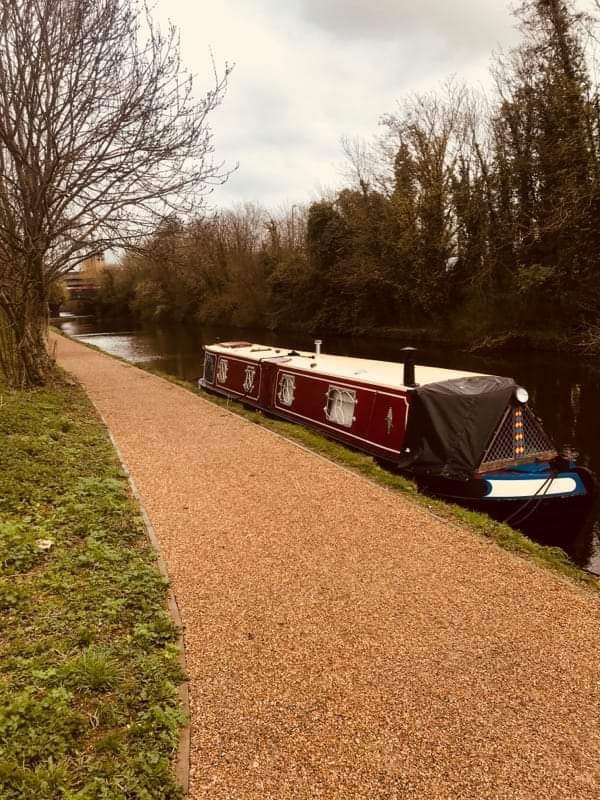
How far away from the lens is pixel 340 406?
29.4 ft

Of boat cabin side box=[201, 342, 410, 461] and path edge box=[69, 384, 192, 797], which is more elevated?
boat cabin side box=[201, 342, 410, 461]

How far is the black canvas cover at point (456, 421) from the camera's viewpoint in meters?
6.64

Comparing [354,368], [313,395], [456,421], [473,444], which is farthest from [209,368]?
[473,444]

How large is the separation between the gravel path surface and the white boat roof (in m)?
2.36

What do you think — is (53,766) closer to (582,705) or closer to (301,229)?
(582,705)

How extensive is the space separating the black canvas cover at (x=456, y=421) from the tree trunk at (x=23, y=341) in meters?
8.37

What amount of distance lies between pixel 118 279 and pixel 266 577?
57.3 meters

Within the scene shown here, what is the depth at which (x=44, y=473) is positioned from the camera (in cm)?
586

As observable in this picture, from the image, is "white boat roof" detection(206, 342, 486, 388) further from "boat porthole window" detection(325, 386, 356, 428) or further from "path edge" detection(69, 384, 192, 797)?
"path edge" detection(69, 384, 192, 797)

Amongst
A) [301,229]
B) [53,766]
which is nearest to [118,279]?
[301,229]

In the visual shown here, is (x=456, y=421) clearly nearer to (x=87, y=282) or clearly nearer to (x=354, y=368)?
(x=354, y=368)

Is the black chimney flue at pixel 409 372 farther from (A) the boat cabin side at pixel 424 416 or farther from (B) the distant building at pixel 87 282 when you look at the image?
(B) the distant building at pixel 87 282

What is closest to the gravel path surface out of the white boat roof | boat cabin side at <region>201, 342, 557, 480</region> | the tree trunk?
boat cabin side at <region>201, 342, 557, 480</region>

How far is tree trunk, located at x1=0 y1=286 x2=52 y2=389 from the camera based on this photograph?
1081cm
